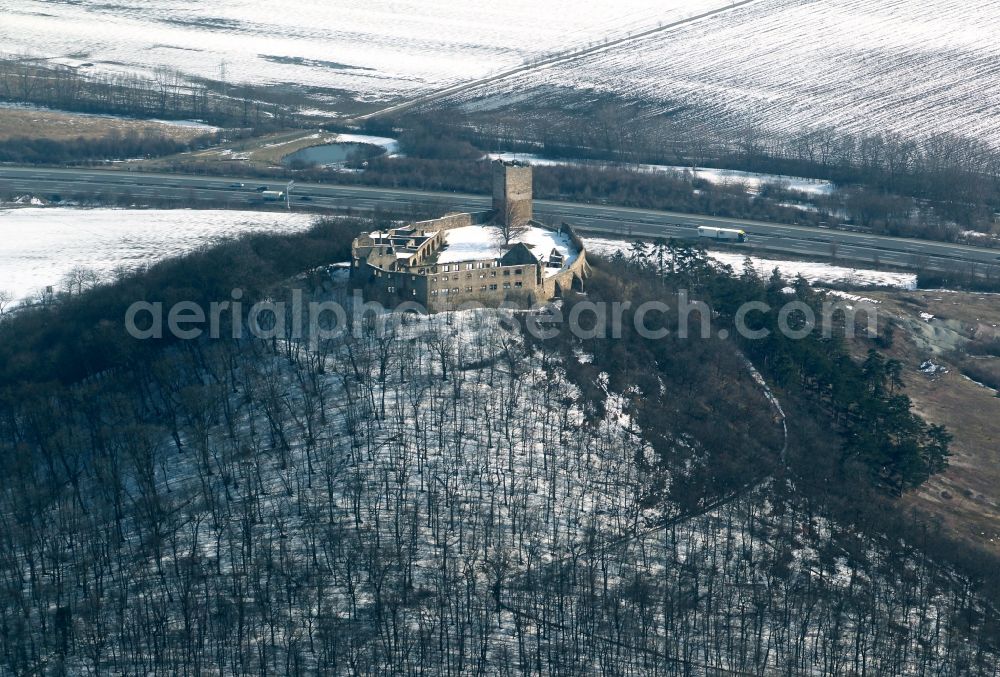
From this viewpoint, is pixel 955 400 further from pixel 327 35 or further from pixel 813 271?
pixel 327 35

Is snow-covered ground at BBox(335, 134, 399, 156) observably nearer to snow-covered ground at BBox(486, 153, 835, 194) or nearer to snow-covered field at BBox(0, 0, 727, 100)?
snow-covered ground at BBox(486, 153, 835, 194)

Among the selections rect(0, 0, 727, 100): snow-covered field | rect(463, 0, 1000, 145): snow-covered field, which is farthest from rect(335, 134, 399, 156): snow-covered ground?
rect(0, 0, 727, 100): snow-covered field

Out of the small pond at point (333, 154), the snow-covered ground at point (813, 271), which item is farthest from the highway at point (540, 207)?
the small pond at point (333, 154)

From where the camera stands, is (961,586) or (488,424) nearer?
(961,586)

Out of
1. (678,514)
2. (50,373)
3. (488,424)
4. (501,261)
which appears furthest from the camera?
(501,261)

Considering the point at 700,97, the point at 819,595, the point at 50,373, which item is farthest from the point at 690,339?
the point at 700,97

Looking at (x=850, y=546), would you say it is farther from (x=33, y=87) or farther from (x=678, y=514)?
(x=33, y=87)

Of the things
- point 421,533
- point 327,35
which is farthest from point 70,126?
point 421,533
